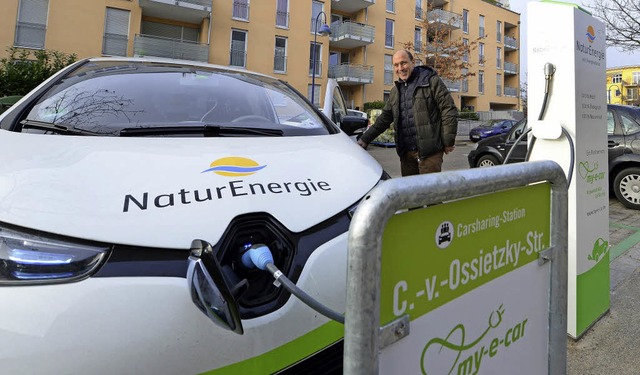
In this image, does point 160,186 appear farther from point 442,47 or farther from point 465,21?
point 465,21

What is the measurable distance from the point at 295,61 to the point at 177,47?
7.45 metres

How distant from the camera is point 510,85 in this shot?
43.4m

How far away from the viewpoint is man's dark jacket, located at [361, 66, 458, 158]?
11.8 feet

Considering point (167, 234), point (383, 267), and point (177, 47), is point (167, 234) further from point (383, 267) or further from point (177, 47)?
point (177, 47)

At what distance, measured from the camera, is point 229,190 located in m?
1.29

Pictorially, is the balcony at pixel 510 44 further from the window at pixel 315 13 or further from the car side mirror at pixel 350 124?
the car side mirror at pixel 350 124

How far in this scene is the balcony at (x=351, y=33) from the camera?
2625 centimetres

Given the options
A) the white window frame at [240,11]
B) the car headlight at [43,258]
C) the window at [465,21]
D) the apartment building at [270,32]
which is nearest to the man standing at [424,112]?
the car headlight at [43,258]

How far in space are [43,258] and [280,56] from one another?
971 inches

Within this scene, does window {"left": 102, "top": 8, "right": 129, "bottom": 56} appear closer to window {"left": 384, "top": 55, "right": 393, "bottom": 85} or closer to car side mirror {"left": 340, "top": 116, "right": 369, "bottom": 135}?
window {"left": 384, "top": 55, "right": 393, "bottom": 85}

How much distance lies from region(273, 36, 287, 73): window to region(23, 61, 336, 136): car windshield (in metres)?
22.3

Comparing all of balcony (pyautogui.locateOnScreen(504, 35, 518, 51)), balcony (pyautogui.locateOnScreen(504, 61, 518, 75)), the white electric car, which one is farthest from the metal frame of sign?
balcony (pyautogui.locateOnScreen(504, 35, 518, 51))

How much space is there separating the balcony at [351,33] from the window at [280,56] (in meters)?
4.31

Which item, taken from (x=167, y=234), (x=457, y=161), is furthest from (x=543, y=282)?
(x=457, y=161)
